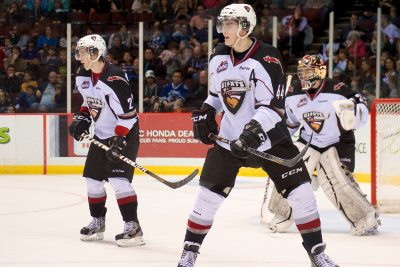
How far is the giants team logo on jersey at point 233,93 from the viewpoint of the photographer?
307cm

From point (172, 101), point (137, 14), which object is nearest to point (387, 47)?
point (172, 101)

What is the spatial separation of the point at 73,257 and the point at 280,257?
1.09m

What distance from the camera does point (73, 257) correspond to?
145 inches

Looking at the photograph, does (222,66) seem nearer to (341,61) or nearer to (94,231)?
(94,231)

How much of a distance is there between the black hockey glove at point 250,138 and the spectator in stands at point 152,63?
605 cm

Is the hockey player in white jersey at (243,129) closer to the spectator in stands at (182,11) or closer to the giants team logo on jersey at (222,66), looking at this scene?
the giants team logo on jersey at (222,66)

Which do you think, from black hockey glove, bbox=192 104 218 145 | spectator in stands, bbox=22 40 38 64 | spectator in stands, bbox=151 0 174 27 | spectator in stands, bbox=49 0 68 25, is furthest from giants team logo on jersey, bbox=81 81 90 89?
spectator in stands, bbox=151 0 174 27

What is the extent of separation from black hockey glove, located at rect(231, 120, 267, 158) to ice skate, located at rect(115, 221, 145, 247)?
131 centimetres

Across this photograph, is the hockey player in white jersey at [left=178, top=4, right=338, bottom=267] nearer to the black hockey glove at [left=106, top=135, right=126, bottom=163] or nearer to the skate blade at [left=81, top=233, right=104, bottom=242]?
the black hockey glove at [left=106, top=135, right=126, bottom=163]

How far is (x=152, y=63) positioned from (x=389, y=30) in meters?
2.98

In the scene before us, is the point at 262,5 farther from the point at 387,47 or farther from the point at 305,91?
the point at 305,91

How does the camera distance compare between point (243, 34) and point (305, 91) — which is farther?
point (305, 91)

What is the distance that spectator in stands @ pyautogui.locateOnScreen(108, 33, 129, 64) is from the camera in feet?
29.8

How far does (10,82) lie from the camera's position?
9.05m
